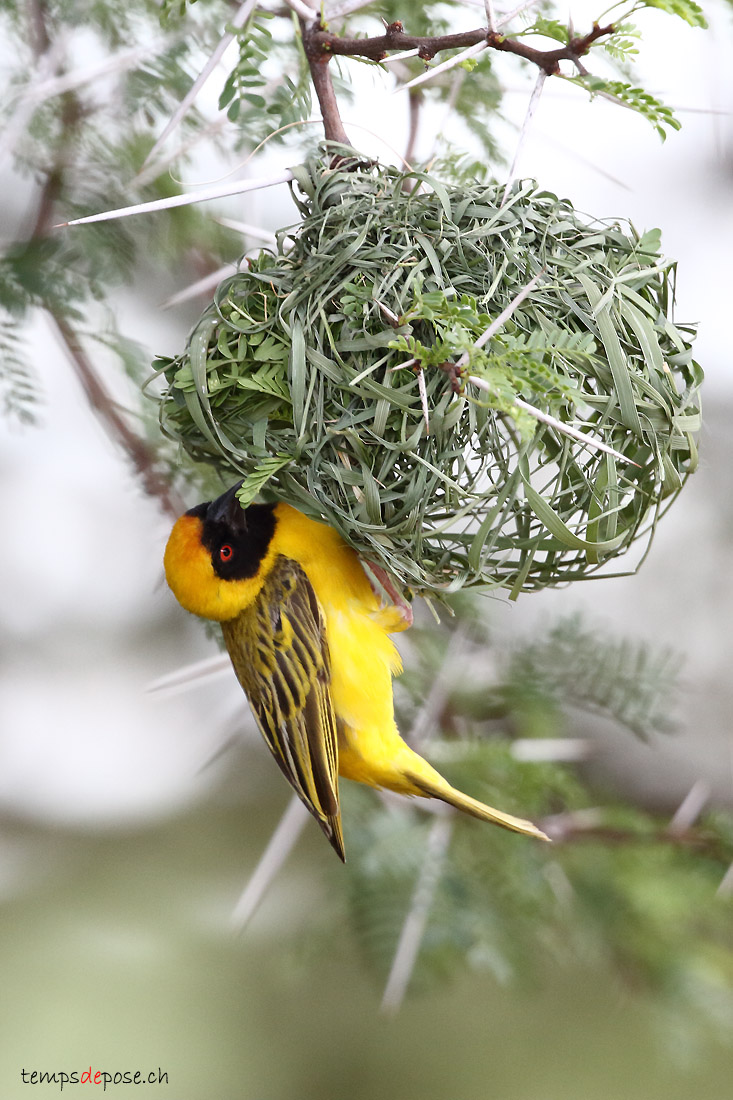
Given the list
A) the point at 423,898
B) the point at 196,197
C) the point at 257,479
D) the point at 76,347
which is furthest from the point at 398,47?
the point at 423,898

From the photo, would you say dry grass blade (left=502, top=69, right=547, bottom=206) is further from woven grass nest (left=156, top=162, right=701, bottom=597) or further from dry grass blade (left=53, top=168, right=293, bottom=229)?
dry grass blade (left=53, top=168, right=293, bottom=229)

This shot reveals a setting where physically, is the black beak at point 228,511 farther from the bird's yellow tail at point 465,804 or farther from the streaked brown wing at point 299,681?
the bird's yellow tail at point 465,804

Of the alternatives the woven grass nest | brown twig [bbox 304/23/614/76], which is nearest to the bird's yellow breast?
the woven grass nest

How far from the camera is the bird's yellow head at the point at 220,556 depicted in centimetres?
117

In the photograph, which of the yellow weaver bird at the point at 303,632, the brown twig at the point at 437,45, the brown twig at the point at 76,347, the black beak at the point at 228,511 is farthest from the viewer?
the brown twig at the point at 76,347

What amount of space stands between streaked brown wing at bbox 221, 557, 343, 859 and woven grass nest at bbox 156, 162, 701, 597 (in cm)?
25

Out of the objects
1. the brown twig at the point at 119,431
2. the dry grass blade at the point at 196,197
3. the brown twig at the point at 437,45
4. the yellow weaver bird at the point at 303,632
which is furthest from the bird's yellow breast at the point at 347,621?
the brown twig at the point at 437,45

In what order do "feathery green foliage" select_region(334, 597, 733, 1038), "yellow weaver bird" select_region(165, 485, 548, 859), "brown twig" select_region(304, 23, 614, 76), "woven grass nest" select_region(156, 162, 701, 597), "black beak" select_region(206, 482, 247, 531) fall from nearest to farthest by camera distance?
"brown twig" select_region(304, 23, 614, 76), "woven grass nest" select_region(156, 162, 701, 597), "black beak" select_region(206, 482, 247, 531), "yellow weaver bird" select_region(165, 485, 548, 859), "feathery green foliage" select_region(334, 597, 733, 1038)

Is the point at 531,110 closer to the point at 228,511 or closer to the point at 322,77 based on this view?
the point at 322,77

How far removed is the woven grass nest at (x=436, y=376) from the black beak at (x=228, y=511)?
0.11 meters

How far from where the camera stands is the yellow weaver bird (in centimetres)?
122

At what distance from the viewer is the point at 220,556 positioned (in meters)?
1.19

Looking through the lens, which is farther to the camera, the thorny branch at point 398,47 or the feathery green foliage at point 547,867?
the feathery green foliage at point 547,867

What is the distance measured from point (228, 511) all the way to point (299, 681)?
288 mm
